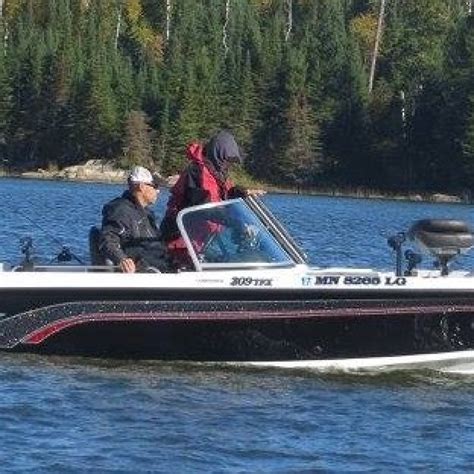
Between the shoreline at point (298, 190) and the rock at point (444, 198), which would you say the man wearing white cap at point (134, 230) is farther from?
the rock at point (444, 198)

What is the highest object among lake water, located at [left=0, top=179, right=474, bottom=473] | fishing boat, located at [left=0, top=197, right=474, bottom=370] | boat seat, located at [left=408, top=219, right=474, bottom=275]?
boat seat, located at [left=408, top=219, right=474, bottom=275]

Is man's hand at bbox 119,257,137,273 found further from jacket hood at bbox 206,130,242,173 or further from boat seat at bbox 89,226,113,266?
jacket hood at bbox 206,130,242,173

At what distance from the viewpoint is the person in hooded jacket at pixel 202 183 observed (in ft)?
43.3

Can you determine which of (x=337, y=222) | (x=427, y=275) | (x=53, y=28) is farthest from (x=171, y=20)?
(x=427, y=275)

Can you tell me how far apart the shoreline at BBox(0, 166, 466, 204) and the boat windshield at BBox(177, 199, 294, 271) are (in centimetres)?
6273

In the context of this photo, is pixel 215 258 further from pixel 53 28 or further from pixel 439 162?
pixel 53 28

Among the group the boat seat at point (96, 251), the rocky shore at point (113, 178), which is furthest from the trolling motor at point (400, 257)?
the rocky shore at point (113, 178)

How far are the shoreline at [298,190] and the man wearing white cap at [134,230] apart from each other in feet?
205

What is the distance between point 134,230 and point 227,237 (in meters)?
0.77

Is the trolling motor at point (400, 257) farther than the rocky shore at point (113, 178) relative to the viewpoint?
No

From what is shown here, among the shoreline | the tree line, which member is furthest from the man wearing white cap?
the tree line

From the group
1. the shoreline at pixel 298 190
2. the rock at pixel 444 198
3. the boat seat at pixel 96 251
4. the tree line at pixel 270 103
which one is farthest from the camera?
the tree line at pixel 270 103

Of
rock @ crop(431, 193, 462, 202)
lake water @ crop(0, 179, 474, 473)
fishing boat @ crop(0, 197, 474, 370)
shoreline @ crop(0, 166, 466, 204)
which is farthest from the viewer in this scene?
rock @ crop(431, 193, 462, 202)

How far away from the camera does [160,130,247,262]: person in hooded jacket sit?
43.3 ft
